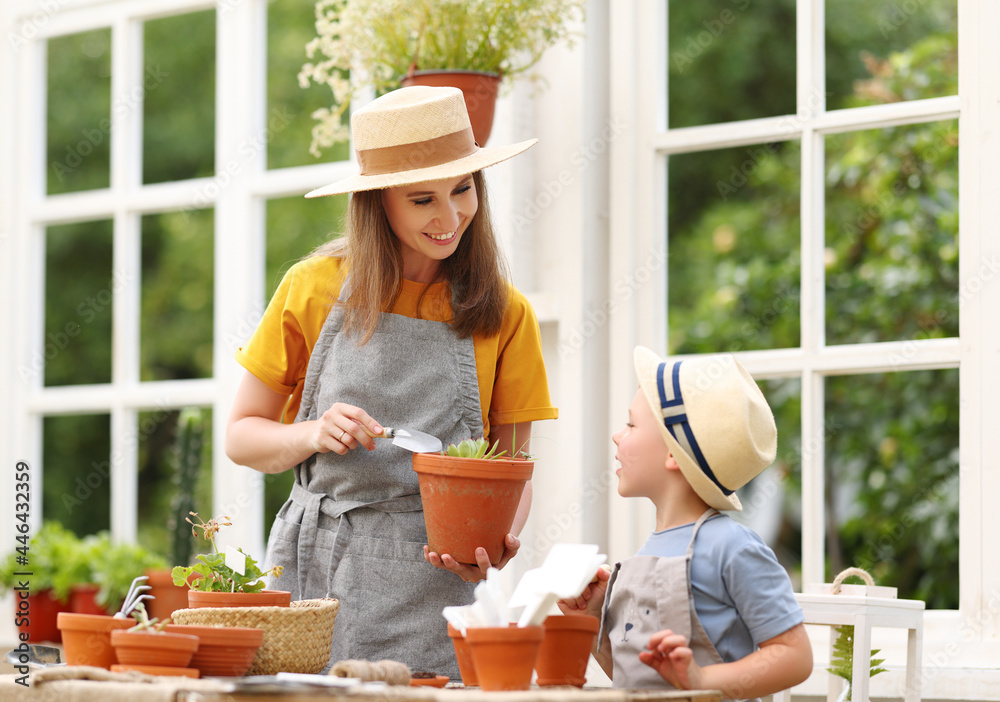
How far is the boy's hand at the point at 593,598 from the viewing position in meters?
1.45

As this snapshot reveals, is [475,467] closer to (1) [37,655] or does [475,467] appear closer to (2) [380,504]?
(2) [380,504]

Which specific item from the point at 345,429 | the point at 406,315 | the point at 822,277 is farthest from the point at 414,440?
the point at 822,277

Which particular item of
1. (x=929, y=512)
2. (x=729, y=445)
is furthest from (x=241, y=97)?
(x=929, y=512)

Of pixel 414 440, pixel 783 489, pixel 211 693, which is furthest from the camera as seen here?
pixel 783 489

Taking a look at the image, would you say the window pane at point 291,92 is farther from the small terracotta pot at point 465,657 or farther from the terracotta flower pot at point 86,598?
the small terracotta pot at point 465,657

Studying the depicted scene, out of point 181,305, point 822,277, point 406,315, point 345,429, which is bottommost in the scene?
point 345,429

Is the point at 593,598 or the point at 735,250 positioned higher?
the point at 735,250

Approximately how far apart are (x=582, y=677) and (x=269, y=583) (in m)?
0.53

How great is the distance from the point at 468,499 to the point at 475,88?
116 centimetres

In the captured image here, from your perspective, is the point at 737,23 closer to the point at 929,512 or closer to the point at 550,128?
the point at 929,512

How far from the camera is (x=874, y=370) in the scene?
7.49ft

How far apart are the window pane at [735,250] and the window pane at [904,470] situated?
459mm

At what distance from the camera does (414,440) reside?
1524 millimetres

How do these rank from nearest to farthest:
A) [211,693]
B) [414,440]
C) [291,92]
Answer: [211,693], [414,440], [291,92]
